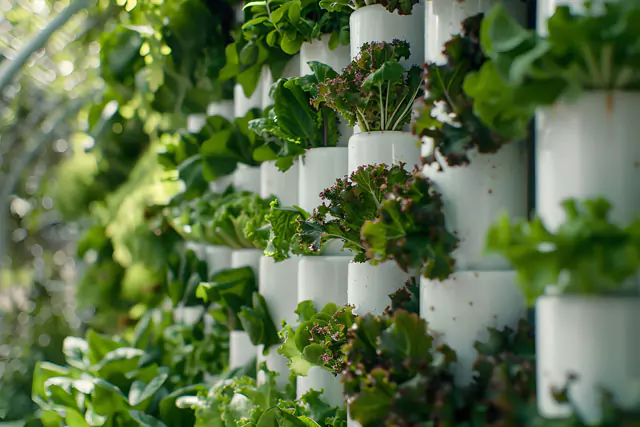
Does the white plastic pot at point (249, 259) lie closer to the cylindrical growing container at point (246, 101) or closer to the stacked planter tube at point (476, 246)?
the cylindrical growing container at point (246, 101)

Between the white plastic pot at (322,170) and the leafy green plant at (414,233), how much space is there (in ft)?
1.59

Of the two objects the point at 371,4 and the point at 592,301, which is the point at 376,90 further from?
the point at 592,301

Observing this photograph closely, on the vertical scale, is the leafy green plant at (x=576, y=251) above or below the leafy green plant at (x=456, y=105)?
below

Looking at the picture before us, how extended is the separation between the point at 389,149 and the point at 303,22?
1.39 ft

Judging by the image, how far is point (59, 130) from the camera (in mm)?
5070

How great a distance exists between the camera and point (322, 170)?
152 centimetres

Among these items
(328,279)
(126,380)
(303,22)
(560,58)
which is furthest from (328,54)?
(126,380)

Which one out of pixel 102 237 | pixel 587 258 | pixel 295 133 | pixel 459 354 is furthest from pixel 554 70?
pixel 102 237

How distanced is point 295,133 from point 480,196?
618 mm

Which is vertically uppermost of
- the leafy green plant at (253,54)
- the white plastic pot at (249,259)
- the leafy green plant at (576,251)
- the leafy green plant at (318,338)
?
the leafy green plant at (253,54)

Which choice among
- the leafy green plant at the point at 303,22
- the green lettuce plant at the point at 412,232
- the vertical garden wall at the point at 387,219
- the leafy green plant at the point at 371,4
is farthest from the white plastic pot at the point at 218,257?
the green lettuce plant at the point at 412,232

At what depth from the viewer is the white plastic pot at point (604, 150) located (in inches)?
30.5

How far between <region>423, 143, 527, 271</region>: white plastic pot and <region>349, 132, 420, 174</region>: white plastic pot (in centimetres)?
23

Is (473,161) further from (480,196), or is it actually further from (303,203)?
(303,203)
